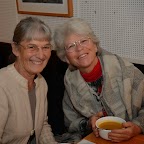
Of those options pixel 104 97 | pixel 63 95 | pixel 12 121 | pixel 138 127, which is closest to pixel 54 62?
pixel 63 95

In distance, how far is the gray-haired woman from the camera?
57.1 inches

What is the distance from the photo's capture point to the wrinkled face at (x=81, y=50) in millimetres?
1654

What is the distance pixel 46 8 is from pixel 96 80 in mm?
989

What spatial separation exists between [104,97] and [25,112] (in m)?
0.51

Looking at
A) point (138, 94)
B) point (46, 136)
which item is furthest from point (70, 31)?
point (46, 136)

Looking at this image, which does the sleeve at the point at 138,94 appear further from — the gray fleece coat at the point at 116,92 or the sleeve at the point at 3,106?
the sleeve at the point at 3,106

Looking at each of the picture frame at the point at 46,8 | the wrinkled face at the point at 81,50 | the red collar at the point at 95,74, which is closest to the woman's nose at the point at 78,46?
the wrinkled face at the point at 81,50

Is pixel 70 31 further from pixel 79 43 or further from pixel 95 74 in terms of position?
pixel 95 74

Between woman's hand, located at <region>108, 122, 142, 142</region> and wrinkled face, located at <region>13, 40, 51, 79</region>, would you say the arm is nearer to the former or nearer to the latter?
woman's hand, located at <region>108, 122, 142, 142</region>

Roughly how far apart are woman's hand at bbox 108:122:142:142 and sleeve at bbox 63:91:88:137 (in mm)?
385

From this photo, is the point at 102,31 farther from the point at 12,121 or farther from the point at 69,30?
the point at 12,121

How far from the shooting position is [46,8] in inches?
93.8

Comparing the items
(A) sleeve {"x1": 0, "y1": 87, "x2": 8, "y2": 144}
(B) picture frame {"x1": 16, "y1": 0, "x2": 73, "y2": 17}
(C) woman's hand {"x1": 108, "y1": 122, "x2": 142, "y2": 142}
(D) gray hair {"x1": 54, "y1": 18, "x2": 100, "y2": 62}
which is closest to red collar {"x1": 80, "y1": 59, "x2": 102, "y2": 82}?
(D) gray hair {"x1": 54, "y1": 18, "x2": 100, "y2": 62}

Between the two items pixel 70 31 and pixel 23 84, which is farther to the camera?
pixel 70 31
